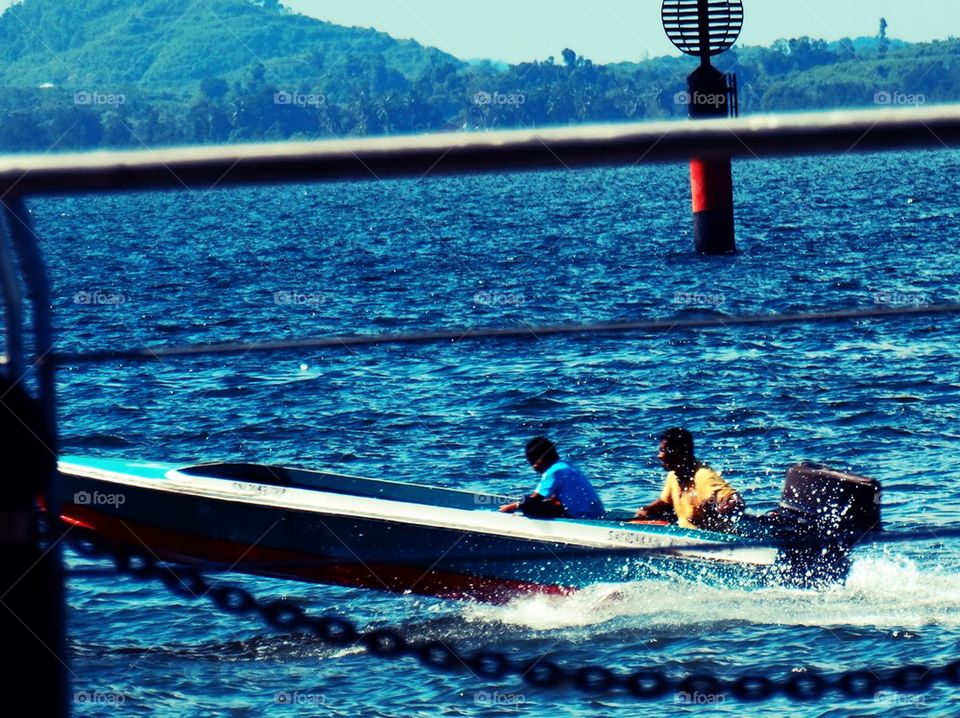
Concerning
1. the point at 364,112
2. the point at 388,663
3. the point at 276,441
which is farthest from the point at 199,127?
the point at 388,663

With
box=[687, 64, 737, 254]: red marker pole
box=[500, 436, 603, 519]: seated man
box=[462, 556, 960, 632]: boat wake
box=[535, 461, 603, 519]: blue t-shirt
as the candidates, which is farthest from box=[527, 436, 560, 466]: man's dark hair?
box=[687, 64, 737, 254]: red marker pole

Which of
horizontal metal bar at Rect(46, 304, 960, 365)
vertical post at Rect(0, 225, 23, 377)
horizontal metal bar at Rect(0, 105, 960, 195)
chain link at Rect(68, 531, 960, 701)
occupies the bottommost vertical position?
chain link at Rect(68, 531, 960, 701)

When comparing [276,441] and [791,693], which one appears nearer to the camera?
[791,693]

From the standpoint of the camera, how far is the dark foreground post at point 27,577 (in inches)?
66.1

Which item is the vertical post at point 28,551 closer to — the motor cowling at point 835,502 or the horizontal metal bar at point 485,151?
the horizontal metal bar at point 485,151

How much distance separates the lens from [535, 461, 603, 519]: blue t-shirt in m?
9.67

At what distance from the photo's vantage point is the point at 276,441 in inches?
814

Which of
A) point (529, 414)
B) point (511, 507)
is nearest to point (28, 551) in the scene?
point (511, 507)

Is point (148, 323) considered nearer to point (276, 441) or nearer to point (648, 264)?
point (276, 441)

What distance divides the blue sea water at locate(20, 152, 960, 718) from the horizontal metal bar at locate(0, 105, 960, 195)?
61 mm

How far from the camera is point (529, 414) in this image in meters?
21.3

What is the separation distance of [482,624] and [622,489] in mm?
5033

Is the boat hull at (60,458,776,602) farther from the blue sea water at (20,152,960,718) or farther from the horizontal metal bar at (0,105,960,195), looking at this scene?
the horizontal metal bar at (0,105,960,195)

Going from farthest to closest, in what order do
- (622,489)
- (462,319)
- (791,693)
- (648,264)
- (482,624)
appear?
(648,264) < (462,319) < (622,489) < (482,624) < (791,693)
